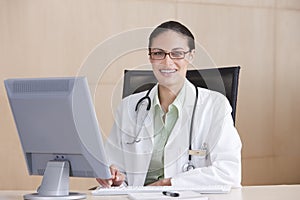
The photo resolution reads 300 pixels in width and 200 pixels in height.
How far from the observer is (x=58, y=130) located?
2092mm

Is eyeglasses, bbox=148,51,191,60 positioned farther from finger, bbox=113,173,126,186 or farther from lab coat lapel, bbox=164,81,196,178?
finger, bbox=113,173,126,186

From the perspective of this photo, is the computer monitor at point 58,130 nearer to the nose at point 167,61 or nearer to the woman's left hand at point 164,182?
the woman's left hand at point 164,182

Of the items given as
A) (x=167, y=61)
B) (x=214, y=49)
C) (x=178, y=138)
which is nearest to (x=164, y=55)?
(x=167, y=61)

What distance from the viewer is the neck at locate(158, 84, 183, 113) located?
9.18 feet

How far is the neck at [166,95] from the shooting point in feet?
9.18

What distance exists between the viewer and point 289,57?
495 cm

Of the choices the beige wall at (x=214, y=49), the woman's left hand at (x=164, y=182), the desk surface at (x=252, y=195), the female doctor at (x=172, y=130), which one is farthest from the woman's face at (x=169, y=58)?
the beige wall at (x=214, y=49)

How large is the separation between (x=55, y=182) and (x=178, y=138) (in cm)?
77

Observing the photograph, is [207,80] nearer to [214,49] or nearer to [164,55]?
[164,55]

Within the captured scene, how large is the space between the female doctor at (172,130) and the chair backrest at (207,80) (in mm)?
113

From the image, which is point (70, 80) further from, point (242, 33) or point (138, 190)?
point (242, 33)

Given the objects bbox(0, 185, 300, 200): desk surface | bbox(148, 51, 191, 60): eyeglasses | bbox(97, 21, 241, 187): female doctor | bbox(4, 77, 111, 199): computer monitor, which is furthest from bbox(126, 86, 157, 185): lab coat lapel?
bbox(4, 77, 111, 199): computer monitor

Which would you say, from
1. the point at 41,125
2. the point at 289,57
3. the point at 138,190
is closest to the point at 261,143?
the point at 289,57

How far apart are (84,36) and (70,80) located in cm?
218
